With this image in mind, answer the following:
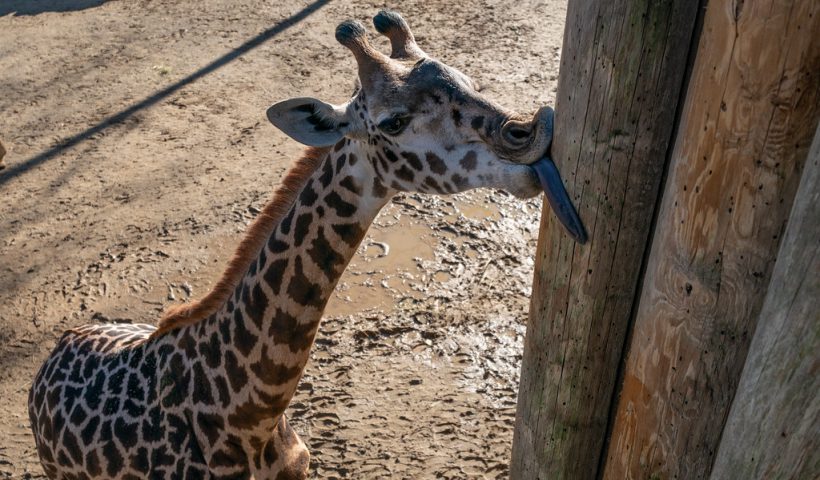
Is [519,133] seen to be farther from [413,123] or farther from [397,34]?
[397,34]

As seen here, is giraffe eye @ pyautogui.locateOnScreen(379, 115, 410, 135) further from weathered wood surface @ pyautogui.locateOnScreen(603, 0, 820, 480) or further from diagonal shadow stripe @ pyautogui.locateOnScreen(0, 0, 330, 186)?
diagonal shadow stripe @ pyautogui.locateOnScreen(0, 0, 330, 186)

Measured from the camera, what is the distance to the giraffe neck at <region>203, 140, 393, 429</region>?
12.0 feet

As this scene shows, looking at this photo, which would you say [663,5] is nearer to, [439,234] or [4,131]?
[439,234]

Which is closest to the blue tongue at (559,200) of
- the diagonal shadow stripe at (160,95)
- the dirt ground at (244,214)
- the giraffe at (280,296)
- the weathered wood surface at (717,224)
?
the giraffe at (280,296)

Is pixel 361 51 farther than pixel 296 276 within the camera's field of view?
No

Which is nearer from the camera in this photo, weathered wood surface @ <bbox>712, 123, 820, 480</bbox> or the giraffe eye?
weathered wood surface @ <bbox>712, 123, 820, 480</bbox>

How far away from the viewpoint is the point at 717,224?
8.26ft

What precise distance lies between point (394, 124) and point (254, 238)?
1041 millimetres

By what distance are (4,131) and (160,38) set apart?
105 inches

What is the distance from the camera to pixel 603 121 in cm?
272

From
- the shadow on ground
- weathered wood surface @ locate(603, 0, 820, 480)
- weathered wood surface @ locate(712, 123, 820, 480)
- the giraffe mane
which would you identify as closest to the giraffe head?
the giraffe mane

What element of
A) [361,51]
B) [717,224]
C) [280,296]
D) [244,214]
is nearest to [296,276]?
[280,296]

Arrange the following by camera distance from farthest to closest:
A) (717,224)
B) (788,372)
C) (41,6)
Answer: (41,6) < (717,224) < (788,372)

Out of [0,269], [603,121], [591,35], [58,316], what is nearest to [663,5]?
[591,35]
